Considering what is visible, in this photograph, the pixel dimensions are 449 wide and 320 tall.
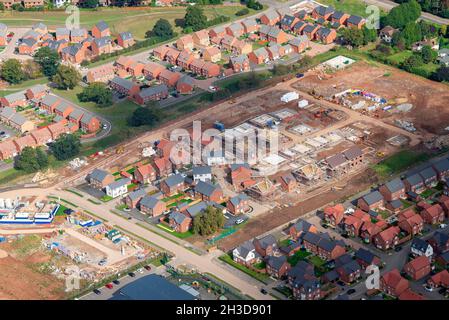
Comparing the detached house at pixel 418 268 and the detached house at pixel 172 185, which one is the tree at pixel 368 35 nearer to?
the detached house at pixel 172 185

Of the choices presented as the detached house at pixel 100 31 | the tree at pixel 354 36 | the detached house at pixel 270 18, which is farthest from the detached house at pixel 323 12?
the detached house at pixel 100 31

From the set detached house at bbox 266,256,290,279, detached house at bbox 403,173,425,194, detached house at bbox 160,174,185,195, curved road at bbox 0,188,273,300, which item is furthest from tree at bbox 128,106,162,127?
detached house at bbox 266,256,290,279

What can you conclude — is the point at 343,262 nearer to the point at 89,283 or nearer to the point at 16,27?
the point at 89,283

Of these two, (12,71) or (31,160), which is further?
(12,71)

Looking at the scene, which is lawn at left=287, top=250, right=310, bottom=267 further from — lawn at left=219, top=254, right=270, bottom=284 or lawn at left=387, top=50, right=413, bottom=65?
lawn at left=387, top=50, right=413, bottom=65

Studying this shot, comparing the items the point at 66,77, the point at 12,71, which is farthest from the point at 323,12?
the point at 12,71

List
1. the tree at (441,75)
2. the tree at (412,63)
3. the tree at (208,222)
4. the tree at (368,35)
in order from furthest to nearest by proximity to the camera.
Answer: the tree at (368,35) < the tree at (412,63) < the tree at (441,75) < the tree at (208,222)

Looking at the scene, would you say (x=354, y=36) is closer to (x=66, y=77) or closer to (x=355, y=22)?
(x=355, y=22)
